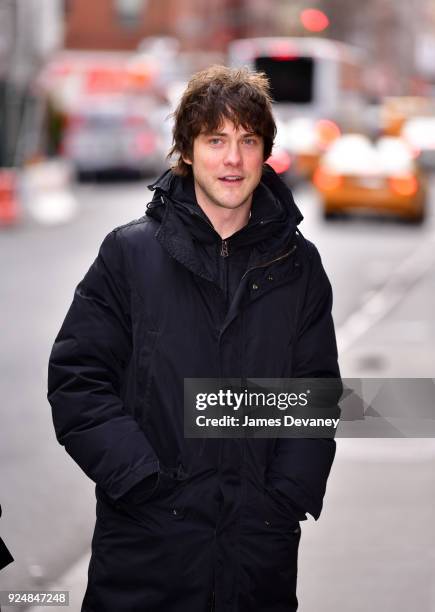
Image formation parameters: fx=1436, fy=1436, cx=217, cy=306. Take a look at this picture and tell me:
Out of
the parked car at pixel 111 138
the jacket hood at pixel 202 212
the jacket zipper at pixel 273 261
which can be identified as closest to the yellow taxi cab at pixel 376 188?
the parked car at pixel 111 138

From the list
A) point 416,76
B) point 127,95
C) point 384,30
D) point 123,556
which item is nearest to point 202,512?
point 123,556

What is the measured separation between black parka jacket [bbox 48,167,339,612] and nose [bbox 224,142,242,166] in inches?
5.8

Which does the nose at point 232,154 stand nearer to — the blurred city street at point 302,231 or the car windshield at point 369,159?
the blurred city street at point 302,231

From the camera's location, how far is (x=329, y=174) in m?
23.3

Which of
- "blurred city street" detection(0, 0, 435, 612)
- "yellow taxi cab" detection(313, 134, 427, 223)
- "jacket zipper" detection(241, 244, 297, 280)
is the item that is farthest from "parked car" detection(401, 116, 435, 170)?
"jacket zipper" detection(241, 244, 297, 280)

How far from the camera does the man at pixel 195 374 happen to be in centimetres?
341

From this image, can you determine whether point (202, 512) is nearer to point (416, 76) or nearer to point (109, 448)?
point (109, 448)

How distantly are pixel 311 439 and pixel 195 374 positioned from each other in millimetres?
347

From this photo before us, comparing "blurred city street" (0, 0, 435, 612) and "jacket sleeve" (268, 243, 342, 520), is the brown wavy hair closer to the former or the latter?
"blurred city street" (0, 0, 435, 612)

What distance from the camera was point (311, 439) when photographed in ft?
11.6

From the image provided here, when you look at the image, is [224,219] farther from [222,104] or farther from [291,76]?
[291,76]

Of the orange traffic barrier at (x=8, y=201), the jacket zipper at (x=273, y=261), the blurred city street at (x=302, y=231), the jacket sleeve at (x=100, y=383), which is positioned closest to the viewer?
the jacket sleeve at (x=100, y=383)

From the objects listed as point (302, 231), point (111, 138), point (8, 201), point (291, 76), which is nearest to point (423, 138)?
point (291, 76)

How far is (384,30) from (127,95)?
8289 centimetres
